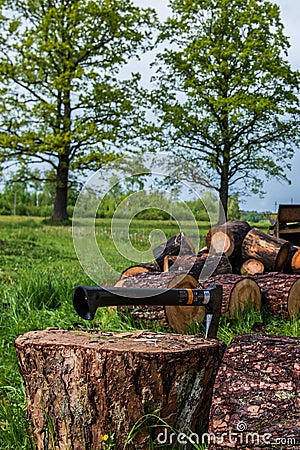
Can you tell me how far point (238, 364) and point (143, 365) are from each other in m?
0.43

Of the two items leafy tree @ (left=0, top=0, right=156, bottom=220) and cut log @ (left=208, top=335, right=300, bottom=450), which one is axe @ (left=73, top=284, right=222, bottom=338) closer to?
cut log @ (left=208, top=335, right=300, bottom=450)

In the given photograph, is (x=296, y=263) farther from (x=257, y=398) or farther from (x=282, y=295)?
(x=257, y=398)

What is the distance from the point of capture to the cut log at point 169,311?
4.26 meters

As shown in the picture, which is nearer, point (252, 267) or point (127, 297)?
point (127, 297)

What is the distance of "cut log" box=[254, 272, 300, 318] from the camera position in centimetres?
503

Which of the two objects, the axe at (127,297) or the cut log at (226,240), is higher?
the cut log at (226,240)

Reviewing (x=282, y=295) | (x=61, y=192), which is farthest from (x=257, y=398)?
(x=61, y=192)

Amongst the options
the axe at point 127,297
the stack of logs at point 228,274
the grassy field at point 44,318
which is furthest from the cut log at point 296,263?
the axe at point 127,297

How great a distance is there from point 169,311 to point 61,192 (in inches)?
465

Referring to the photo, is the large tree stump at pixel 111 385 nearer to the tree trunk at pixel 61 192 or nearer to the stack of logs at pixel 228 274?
the stack of logs at pixel 228 274

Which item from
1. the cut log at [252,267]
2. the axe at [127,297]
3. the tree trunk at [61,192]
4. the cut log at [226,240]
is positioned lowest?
the cut log at [252,267]

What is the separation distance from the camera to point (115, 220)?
3186 millimetres

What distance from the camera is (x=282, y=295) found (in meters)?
5.04

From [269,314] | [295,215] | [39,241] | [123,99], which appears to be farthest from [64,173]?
[269,314]
